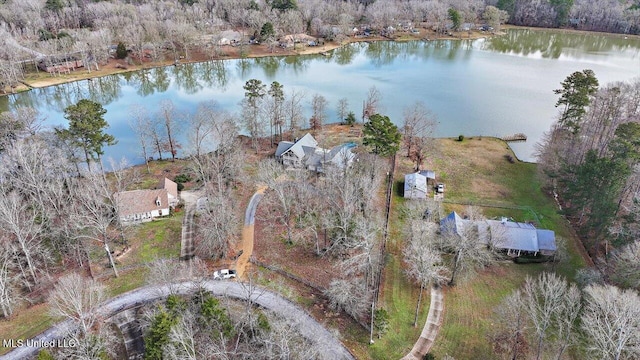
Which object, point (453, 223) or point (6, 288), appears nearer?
point (6, 288)

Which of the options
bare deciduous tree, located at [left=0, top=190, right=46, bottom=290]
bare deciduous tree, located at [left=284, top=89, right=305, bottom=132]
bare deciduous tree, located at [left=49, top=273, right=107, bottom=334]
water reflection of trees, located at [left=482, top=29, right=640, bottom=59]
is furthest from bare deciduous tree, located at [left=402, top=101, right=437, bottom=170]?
water reflection of trees, located at [left=482, top=29, right=640, bottom=59]

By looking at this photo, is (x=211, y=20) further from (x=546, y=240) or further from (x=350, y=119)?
(x=546, y=240)

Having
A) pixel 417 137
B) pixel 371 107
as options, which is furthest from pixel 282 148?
pixel 417 137

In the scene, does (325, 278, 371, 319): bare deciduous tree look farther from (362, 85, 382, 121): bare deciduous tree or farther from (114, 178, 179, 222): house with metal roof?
(362, 85, 382, 121): bare deciduous tree

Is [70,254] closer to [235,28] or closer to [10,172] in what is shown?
[10,172]

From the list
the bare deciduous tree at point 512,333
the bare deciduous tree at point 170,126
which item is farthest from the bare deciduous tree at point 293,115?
the bare deciduous tree at point 512,333

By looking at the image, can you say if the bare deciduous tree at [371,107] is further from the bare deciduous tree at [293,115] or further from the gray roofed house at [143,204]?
the gray roofed house at [143,204]
